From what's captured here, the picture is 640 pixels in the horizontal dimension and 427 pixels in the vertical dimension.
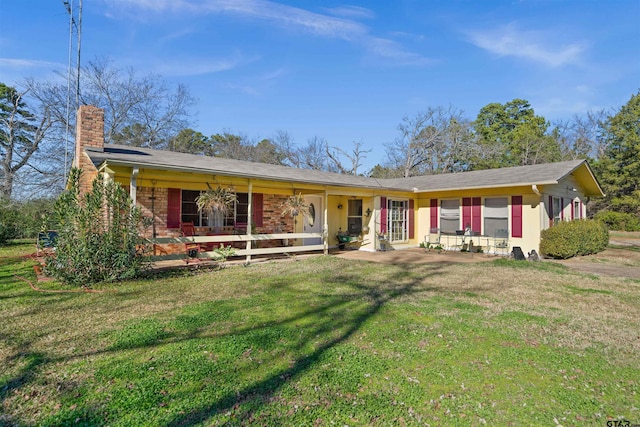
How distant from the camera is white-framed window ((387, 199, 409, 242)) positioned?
13.2m

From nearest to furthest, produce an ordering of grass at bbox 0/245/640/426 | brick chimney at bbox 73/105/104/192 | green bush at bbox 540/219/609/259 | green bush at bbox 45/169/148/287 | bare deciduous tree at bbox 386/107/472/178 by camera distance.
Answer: grass at bbox 0/245/640/426
green bush at bbox 45/169/148/287
brick chimney at bbox 73/105/104/192
green bush at bbox 540/219/609/259
bare deciduous tree at bbox 386/107/472/178

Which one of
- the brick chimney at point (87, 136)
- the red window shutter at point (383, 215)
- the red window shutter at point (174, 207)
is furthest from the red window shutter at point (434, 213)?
the brick chimney at point (87, 136)

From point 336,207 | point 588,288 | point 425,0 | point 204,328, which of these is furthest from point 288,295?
point 425,0

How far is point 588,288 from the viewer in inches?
254

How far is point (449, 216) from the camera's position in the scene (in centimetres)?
1323

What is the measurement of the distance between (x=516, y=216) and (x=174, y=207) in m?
11.4

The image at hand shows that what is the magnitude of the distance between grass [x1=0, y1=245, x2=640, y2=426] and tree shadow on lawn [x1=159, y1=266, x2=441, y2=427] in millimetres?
20

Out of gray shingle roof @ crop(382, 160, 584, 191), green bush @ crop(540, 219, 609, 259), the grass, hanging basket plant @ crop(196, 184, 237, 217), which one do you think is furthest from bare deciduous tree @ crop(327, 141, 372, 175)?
the grass

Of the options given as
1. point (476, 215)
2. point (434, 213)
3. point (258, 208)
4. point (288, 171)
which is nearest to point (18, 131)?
point (258, 208)

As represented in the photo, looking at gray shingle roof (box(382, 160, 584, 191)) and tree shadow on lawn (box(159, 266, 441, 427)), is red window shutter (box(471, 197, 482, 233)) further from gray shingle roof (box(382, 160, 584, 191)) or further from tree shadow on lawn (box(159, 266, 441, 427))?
tree shadow on lawn (box(159, 266, 441, 427))

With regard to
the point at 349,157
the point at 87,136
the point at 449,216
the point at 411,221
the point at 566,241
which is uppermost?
A: the point at 349,157

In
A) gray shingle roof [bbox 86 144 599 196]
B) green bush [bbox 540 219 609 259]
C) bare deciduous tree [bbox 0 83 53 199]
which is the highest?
bare deciduous tree [bbox 0 83 53 199]

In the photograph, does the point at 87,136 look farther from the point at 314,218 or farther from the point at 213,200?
the point at 314,218

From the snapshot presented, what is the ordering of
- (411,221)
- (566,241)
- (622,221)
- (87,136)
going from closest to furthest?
(87,136) < (566,241) < (411,221) < (622,221)
